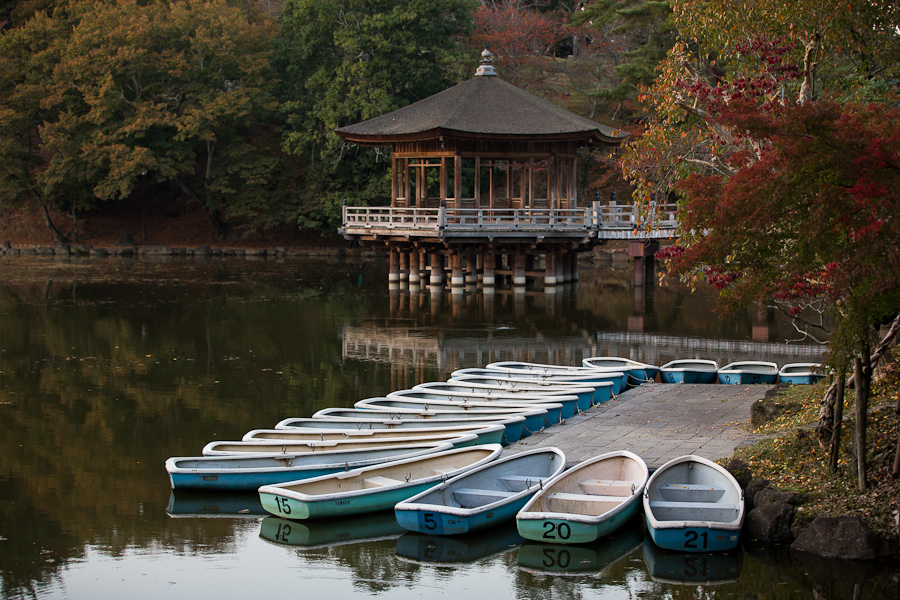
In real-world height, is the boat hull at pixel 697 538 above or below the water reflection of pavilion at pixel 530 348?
below

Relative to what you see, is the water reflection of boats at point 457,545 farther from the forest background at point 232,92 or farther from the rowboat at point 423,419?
the forest background at point 232,92

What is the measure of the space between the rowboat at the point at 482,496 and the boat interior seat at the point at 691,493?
1250 millimetres

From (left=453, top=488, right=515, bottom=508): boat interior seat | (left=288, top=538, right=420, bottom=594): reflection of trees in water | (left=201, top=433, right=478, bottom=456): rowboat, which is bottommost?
(left=288, top=538, right=420, bottom=594): reflection of trees in water

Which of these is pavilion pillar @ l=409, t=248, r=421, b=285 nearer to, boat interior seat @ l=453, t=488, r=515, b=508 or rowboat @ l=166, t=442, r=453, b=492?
rowboat @ l=166, t=442, r=453, b=492

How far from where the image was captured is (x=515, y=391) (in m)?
16.2

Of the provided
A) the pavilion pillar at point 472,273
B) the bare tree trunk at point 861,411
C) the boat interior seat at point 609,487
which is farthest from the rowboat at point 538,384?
the pavilion pillar at point 472,273

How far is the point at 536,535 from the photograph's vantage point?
1035 cm

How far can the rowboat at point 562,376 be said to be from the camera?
17.0 metres

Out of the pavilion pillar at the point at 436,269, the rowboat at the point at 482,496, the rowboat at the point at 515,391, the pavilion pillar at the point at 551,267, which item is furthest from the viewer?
the pavilion pillar at the point at 436,269

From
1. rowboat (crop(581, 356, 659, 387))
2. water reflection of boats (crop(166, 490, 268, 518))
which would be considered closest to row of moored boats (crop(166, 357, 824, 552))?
water reflection of boats (crop(166, 490, 268, 518))

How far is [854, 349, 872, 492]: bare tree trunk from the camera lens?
405 inches

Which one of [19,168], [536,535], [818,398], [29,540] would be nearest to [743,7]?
[818,398]

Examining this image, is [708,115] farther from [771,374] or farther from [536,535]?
[536,535]

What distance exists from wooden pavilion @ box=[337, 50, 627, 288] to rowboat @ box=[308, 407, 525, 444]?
1783cm
